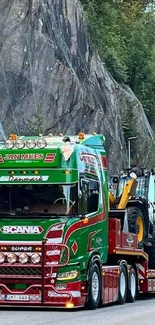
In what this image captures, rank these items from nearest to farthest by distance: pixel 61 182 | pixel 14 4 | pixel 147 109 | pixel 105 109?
pixel 61 182 → pixel 14 4 → pixel 105 109 → pixel 147 109

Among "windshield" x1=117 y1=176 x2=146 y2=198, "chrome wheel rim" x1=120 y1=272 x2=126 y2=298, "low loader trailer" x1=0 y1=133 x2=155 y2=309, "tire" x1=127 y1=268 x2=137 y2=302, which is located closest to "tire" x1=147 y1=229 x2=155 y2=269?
"windshield" x1=117 y1=176 x2=146 y2=198

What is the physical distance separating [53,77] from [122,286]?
3551 centimetres

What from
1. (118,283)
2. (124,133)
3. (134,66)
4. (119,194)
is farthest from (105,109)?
(118,283)

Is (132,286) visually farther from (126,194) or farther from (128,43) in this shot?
(128,43)

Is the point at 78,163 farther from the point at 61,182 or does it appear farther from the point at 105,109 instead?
the point at 105,109

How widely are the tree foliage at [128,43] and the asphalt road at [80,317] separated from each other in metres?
58.9

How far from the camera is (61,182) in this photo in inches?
768

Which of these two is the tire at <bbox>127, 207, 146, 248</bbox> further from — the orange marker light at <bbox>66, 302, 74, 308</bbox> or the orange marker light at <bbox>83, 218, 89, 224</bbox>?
the orange marker light at <bbox>66, 302, 74, 308</bbox>

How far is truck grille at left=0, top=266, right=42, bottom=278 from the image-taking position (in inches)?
766

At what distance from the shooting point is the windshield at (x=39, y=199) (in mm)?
19500

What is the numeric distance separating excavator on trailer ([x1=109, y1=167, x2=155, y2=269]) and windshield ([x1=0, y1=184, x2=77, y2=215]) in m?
5.49

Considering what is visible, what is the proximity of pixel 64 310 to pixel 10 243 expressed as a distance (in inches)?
79.3

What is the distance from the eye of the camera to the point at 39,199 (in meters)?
19.6

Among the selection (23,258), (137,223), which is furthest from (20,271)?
(137,223)
